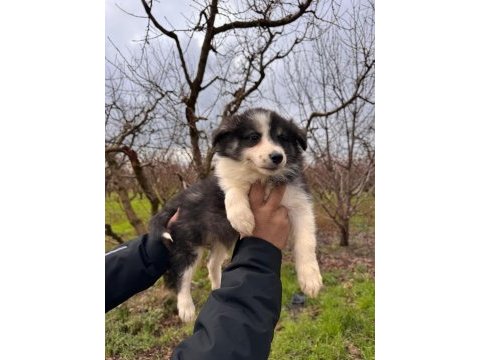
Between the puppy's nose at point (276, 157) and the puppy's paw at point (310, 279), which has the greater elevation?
the puppy's nose at point (276, 157)

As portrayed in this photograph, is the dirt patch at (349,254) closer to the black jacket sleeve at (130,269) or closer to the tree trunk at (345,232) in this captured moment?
the tree trunk at (345,232)

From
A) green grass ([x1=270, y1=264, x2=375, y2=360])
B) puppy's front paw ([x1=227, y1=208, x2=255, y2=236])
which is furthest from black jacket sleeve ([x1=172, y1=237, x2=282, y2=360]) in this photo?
green grass ([x1=270, y1=264, x2=375, y2=360])

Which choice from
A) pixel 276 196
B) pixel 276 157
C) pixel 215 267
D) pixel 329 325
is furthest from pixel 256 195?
pixel 329 325

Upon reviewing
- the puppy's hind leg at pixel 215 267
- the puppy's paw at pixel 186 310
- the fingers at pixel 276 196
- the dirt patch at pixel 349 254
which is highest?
the fingers at pixel 276 196

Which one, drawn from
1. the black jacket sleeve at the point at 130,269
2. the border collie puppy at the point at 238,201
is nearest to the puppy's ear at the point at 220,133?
the border collie puppy at the point at 238,201

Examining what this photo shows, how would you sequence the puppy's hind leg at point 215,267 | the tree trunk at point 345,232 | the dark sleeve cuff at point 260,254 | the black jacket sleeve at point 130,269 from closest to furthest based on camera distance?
the dark sleeve cuff at point 260,254
the black jacket sleeve at point 130,269
the puppy's hind leg at point 215,267
the tree trunk at point 345,232

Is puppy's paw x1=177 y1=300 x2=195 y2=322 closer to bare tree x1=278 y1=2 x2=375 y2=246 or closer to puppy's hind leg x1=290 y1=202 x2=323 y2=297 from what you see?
puppy's hind leg x1=290 y1=202 x2=323 y2=297

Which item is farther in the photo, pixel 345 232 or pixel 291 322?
pixel 345 232

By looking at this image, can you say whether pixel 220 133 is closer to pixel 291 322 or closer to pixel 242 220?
pixel 242 220
